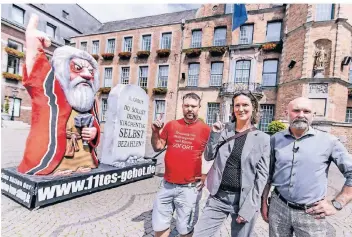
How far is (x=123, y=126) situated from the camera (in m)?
5.43

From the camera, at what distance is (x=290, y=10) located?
15500 millimetres

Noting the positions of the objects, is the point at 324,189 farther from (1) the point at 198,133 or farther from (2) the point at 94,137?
(2) the point at 94,137

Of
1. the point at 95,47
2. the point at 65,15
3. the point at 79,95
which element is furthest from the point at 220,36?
the point at 65,15

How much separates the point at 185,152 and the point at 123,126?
3.25 meters

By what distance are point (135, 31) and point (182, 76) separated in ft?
23.7

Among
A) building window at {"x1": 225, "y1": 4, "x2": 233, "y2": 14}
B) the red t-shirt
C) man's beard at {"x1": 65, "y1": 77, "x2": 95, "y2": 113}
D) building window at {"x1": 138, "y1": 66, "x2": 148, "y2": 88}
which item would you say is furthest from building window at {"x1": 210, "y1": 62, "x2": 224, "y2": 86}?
the red t-shirt

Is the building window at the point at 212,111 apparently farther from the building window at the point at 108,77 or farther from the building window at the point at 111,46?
the building window at the point at 111,46

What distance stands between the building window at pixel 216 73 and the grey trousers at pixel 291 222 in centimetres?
1708

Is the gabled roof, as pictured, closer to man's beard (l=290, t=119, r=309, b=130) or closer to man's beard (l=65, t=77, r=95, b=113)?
man's beard (l=65, t=77, r=95, b=113)

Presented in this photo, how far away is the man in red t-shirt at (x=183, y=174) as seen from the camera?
250 cm

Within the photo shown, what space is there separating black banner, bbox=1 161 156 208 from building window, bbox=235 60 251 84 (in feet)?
50.1

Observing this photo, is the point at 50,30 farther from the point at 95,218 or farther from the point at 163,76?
the point at 95,218

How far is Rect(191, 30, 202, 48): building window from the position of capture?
19.5 metres

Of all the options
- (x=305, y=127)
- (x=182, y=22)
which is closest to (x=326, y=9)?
(x=182, y=22)
